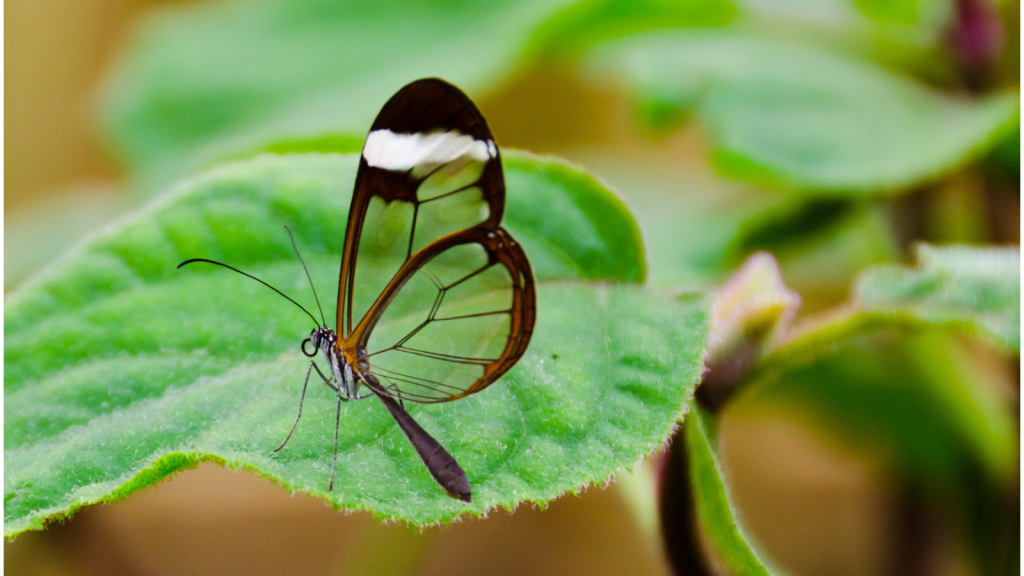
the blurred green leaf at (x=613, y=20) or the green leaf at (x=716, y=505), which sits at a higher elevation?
the blurred green leaf at (x=613, y=20)

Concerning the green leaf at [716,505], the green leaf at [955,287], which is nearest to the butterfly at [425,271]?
the green leaf at [716,505]

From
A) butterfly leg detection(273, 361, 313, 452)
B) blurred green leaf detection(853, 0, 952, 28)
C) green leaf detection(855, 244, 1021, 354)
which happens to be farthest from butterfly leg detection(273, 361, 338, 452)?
blurred green leaf detection(853, 0, 952, 28)

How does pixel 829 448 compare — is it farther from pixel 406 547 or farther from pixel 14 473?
pixel 14 473

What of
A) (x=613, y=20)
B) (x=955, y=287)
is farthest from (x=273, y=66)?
(x=955, y=287)

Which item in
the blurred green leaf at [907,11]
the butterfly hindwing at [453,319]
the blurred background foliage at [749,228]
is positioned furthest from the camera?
the blurred green leaf at [907,11]

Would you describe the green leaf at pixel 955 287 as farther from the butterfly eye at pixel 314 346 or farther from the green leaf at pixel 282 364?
the butterfly eye at pixel 314 346

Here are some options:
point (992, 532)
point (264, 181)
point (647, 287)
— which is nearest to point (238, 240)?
point (264, 181)

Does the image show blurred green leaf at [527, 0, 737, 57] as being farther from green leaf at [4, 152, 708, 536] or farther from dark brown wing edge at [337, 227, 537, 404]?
dark brown wing edge at [337, 227, 537, 404]

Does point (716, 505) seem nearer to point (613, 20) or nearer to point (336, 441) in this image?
point (336, 441)
